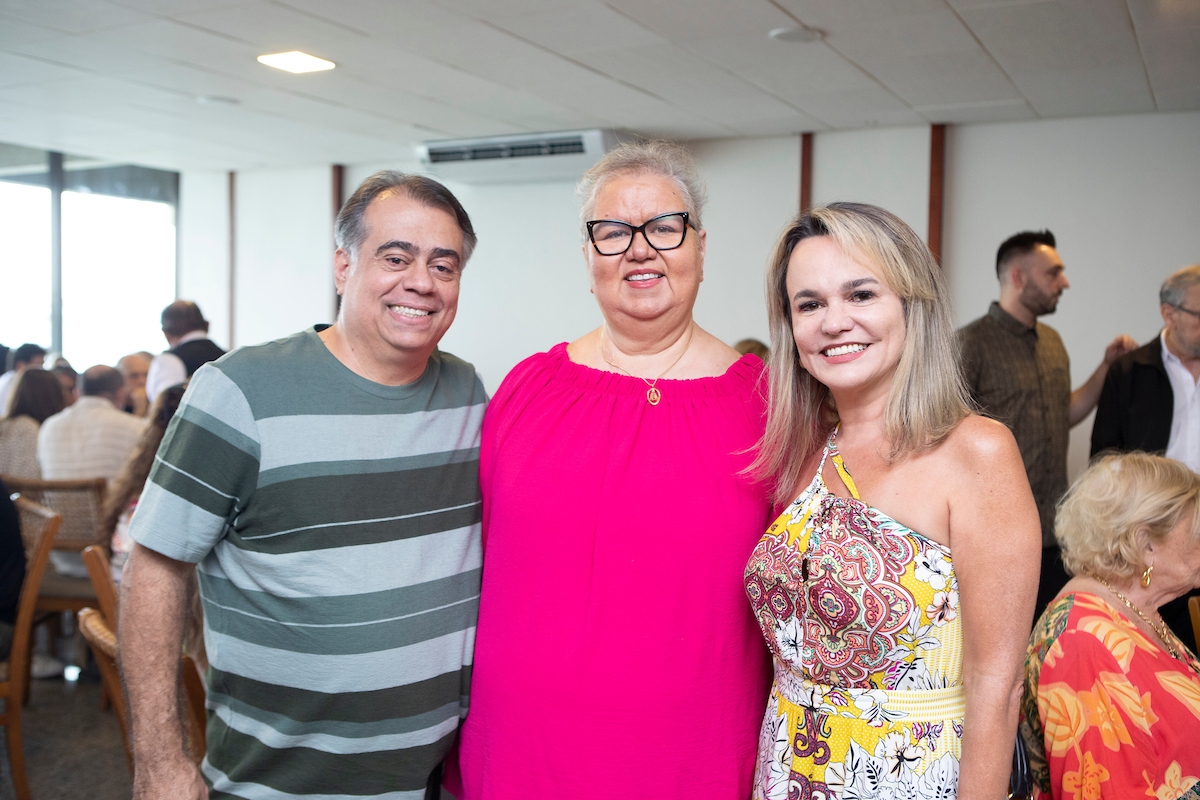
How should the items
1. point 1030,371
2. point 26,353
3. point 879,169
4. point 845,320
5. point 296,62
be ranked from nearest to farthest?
1. point 845,320
2. point 1030,371
3. point 296,62
4. point 26,353
5. point 879,169

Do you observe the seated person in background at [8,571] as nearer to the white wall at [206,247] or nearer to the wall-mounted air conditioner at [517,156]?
the wall-mounted air conditioner at [517,156]

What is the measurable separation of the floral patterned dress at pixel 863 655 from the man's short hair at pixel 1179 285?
9.49 ft

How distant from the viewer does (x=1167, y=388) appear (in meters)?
3.75

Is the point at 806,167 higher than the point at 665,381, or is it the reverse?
the point at 806,167

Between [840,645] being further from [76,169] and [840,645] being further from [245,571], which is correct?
[76,169]

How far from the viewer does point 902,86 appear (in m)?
5.50

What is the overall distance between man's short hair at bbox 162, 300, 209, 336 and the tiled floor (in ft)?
7.74

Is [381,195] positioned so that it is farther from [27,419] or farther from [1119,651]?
[27,419]

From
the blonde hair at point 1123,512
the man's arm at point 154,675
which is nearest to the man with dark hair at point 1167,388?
the blonde hair at point 1123,512

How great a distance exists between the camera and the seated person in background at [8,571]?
10.2 ft

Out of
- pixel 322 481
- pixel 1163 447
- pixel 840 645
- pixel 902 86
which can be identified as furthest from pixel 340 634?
pixel 902 86

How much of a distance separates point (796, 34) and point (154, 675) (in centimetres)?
420

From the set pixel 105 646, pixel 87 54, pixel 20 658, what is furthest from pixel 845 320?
pixel 87 54

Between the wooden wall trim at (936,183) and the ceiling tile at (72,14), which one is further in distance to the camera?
the wooden wall trim at (936,183)
